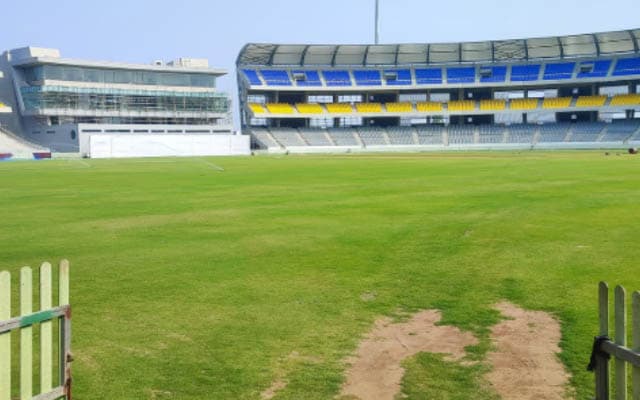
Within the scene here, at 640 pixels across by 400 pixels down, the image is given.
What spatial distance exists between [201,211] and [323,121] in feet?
308

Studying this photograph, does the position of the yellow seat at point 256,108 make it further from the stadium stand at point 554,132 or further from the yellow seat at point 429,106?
the stadium stand at point 554,132

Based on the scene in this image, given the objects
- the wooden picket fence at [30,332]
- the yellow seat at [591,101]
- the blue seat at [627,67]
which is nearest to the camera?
the wooden picket fence at [30,332]

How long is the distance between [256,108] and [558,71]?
52.0m

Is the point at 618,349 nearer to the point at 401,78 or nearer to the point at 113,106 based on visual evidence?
the point at 113,106

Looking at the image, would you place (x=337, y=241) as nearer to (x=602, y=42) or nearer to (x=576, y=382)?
(x=576, y=382)

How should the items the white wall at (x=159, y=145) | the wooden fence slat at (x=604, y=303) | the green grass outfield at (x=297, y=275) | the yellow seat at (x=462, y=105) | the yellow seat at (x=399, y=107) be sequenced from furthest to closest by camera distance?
the yellow seat at (x=399, y=107) < the yellow seat at (x=462, y=105) < the white wall at (x=159, y=145) < the green grass outfield at (x=297, y=275) < the wooden fence slat at (x=604, y=303)

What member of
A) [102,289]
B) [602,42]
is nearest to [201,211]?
[102,289]

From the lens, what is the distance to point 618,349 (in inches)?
200

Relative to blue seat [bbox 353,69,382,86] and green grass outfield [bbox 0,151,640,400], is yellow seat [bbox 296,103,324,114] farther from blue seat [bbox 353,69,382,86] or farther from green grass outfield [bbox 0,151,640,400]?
green grass outfield [bbox 0,151,640,400]

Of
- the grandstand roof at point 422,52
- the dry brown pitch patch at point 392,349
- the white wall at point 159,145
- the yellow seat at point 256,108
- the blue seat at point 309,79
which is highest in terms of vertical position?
the grandstand roof at point 422,52

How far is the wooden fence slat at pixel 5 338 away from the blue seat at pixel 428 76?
11076cm

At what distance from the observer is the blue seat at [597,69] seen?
338ft

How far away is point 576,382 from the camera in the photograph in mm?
6711

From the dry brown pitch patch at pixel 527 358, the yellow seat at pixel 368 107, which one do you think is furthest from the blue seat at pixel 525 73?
the dry brown pitch patch at pixel 527 358
